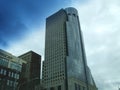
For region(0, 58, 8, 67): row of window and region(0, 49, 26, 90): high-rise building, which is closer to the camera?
region(0, 49, 26, 90): high-rise building

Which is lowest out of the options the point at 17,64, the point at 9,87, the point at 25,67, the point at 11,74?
the point at 9,87

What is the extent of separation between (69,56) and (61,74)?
2117cm

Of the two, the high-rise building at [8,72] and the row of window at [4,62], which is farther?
the row of window at [4,62]

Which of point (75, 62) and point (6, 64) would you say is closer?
point (6, 64)

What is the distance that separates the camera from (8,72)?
124 metres

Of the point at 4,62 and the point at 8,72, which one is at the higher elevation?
the point at 4,62

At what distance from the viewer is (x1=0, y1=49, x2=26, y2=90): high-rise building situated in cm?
11707

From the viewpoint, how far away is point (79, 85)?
18288 cm

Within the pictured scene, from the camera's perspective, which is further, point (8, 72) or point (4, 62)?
point (4, 62)

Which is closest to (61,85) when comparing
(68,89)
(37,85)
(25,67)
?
(68,89)

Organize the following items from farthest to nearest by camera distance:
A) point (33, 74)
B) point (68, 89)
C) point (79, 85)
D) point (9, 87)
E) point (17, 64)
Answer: point (33, 74)
point (79, 85)
point (68, 89)
point (17, 64)
point (9, 87)

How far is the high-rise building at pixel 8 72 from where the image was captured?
384ft

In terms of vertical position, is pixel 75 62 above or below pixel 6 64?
above

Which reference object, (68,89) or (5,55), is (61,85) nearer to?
(68,89)
